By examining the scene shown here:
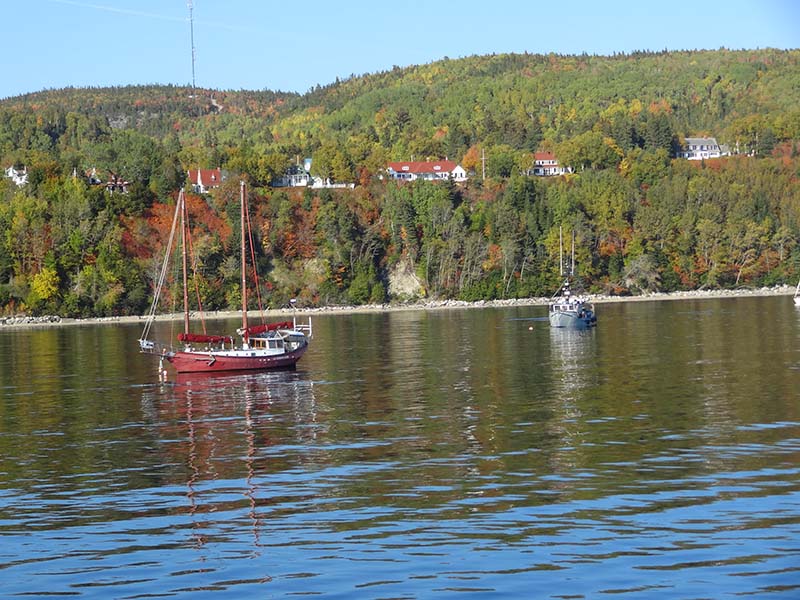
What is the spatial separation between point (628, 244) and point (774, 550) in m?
169

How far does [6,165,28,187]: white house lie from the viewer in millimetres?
188925

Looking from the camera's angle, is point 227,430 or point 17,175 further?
point 17,175

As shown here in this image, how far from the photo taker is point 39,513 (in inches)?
1188

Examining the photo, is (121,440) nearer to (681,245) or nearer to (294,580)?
(294,580)

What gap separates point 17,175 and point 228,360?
138 metres

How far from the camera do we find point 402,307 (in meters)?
174

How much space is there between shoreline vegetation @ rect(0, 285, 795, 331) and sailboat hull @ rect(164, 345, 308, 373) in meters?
78.7

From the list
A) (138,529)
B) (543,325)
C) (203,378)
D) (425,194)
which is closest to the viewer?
(138,529)

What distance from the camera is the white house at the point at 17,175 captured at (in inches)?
7438

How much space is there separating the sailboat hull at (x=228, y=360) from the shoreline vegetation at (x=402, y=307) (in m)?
78.7

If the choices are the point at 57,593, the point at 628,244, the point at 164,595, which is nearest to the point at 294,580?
the point at 164,595

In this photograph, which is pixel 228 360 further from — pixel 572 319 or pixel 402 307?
pixel 402 307

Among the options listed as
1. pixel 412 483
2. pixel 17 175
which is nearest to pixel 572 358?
pixel 412 483

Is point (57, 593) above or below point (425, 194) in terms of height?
below
